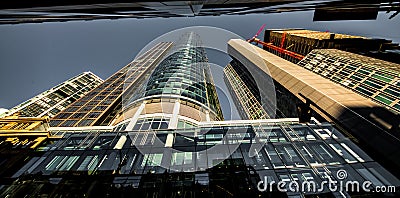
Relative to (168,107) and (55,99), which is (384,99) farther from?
(55,99)

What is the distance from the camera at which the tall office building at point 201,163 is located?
14.2 m

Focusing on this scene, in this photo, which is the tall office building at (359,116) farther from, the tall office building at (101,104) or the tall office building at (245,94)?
the tall office building at (101,104)

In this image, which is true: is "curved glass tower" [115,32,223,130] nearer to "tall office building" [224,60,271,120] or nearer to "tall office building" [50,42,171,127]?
"tall office building" [50,42,171,127]

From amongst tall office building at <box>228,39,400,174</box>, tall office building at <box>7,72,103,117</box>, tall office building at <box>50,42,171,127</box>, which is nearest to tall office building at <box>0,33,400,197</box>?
tall office building at <box>228,39,400,174</box>

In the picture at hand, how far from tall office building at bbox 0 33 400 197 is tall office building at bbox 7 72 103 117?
6651 centimetres

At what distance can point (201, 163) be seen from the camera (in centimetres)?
1683

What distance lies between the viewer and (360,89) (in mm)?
38438

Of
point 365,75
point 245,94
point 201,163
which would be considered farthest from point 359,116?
point 245,94

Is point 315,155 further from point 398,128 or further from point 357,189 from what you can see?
point 398,128

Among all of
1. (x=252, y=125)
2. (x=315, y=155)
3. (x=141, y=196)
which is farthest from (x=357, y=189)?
(x=141, y=196)

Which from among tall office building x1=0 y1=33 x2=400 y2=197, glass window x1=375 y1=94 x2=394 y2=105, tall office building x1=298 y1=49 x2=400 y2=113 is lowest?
tall office building x1=0 y1=33 x2=400 y2=197

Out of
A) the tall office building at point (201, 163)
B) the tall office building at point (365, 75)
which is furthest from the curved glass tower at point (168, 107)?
the tall office building at point (365, 75)

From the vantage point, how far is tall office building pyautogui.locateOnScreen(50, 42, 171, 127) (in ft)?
161

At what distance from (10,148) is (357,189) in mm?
30687
